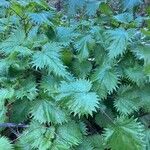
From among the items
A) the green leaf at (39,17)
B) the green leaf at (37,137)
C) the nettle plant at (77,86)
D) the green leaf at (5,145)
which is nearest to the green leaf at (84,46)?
the nettle plant at (77,86)

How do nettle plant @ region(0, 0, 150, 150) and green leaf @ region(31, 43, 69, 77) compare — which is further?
green leaf @ region(31, 43, 69, 77)

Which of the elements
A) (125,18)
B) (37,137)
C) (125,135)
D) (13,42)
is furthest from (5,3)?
(125,135)

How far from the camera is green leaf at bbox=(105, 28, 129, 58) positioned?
6.30ft

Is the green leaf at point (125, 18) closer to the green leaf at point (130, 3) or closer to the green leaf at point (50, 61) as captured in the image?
the green leaf at point (130, 3)

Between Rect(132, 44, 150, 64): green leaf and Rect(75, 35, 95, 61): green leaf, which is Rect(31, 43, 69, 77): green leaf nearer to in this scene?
Rect(75, 35, 95, 61): green leaf

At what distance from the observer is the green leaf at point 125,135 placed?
1698mm

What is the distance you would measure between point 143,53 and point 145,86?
19 cm

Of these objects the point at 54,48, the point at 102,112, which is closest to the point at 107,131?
the point at 102,112

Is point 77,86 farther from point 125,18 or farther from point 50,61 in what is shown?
point 125,18

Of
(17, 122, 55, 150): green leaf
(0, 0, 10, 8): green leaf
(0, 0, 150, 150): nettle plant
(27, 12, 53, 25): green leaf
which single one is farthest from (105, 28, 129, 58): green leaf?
(0, 0, 10, 8): green leaf

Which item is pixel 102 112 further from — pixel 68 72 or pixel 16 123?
pixel 16 123

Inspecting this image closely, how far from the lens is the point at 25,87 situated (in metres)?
1.98

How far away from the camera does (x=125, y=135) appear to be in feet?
5.66

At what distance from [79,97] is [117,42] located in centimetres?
40
